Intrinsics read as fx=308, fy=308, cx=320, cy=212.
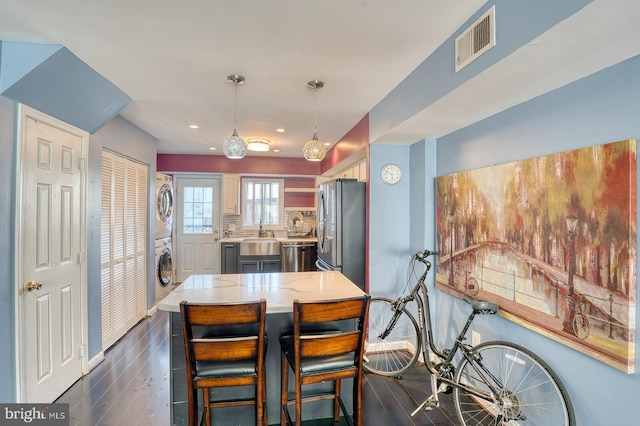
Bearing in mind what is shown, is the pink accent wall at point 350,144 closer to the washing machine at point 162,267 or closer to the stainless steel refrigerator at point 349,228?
the stainless steel refrigerator at point 349,228

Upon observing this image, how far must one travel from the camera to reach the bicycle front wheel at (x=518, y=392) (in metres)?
1.69

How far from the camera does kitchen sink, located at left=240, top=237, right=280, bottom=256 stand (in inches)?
212

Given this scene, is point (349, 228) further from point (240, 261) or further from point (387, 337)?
point (240, 261)

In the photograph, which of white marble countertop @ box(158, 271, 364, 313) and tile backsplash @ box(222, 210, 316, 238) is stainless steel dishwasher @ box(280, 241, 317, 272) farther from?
white marble countertop @ box(158, 271, 364, 313)

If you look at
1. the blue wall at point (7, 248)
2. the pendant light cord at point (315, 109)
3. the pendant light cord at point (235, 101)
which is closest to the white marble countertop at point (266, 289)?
the blue wall at point (7, 248)

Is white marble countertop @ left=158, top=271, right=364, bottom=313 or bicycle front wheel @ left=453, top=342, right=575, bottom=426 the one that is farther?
white marble countertop @ left=158, top=271, right=364, bottom=313

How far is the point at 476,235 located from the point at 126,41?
8.83ft

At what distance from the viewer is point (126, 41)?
1896mm

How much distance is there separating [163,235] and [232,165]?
1.72m

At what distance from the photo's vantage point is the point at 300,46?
1.95m

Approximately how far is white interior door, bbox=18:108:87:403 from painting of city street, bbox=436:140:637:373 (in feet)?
10.4

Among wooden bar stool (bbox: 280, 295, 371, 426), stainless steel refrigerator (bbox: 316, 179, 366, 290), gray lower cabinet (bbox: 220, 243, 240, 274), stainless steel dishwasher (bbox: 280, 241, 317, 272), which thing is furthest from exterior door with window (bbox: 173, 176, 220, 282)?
wooden bar stool (bbox: 280, 295, 371, 426)

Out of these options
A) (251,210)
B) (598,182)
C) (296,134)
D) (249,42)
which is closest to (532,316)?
(598,182)

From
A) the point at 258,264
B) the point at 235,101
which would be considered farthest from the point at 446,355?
the point at 258,264
